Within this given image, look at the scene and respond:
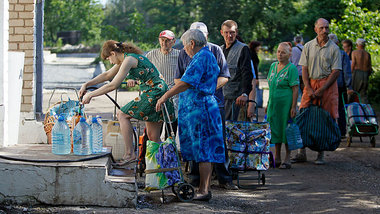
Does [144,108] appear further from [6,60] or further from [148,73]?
[6,60]

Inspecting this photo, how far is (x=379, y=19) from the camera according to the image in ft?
66.1

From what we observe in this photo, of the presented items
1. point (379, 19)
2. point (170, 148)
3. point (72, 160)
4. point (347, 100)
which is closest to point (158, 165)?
point (170, 148)

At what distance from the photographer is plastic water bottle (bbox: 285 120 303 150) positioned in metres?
8.34

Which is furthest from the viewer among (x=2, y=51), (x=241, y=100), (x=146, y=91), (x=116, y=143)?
(x=116, y=143)

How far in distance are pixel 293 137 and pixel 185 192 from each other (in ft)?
9.31

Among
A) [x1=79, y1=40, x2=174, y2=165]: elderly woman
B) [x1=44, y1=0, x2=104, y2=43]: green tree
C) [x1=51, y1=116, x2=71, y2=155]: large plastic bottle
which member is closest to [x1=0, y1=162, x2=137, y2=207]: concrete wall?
[x1=51, y1=116, x2=71, y2=155]: large plastic bottle

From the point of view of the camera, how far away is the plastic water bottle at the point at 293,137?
834 centimetres

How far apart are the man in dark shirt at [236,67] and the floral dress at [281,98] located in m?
1.17

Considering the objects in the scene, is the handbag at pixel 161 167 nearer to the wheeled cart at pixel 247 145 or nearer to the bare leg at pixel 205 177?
the bare leg at pixel 205 177

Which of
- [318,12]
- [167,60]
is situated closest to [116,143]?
[167,60]

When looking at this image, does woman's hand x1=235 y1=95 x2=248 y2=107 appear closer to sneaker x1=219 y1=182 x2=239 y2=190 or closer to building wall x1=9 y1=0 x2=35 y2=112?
sneaker x1=219 y1=182 x2=239 y2=190

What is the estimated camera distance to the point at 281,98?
27.8 feet

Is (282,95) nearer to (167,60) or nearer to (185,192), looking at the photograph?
(167,60)

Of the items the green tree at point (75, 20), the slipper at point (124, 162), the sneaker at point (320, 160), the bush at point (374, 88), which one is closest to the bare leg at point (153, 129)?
the slipper at point (124, 162)
